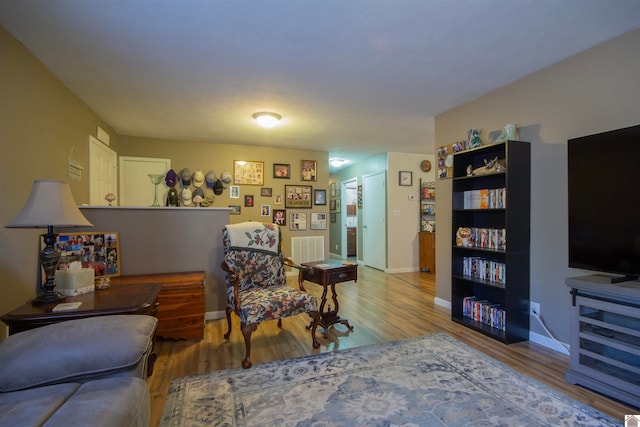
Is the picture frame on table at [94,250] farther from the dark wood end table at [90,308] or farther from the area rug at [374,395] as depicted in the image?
the area rug at [374,395]

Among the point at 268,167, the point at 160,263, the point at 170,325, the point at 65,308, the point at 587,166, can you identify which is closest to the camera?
the point at 65,308

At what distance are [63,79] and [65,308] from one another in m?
2.26

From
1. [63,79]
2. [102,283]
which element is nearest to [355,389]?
[102,283]

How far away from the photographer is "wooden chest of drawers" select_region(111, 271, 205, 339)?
265 centimetres

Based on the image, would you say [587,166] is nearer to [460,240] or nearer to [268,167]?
[460,240]

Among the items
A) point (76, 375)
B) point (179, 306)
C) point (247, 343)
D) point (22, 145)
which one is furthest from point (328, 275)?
point (22, 145)

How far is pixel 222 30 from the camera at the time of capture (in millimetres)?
2061

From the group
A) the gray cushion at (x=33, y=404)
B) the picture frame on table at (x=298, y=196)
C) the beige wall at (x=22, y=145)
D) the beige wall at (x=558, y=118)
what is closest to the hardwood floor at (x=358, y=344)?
the beige wall at (x=558, y=118)

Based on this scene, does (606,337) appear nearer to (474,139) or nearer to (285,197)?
(474,139)

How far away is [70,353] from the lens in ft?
3.89

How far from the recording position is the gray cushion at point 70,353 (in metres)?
1.12

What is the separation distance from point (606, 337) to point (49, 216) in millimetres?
3426

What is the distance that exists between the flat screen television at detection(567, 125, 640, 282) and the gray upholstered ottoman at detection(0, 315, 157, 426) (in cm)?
271

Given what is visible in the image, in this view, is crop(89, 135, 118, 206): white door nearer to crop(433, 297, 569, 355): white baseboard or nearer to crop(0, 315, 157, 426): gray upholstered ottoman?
crop(0, 315, 157, 426): gray upholstered ottoman
